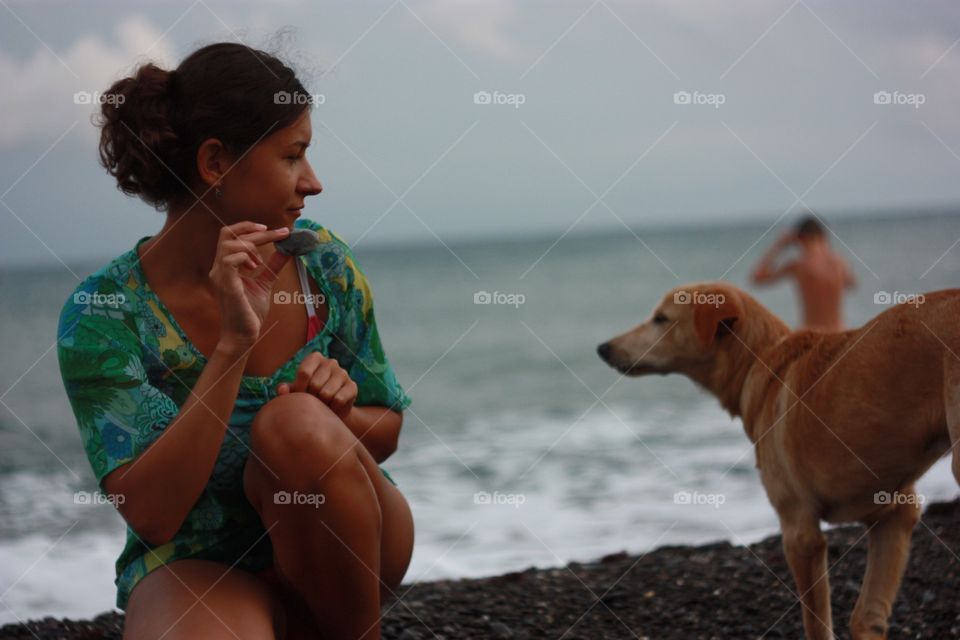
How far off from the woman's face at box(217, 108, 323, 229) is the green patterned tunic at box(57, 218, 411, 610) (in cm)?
27

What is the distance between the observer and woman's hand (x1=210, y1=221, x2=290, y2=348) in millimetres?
2176

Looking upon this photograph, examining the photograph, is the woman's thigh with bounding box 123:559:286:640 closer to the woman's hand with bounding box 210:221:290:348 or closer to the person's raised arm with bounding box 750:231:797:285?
the woman's hand with bounding box 210:221:290:348

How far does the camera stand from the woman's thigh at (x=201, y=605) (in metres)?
2.22

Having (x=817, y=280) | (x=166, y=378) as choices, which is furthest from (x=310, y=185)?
(x=817, y=280)

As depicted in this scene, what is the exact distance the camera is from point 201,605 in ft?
7.46

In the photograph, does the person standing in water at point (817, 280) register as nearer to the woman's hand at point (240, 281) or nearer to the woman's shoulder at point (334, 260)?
the woman's shoulder at point (334, 260)

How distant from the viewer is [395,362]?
57.0ft

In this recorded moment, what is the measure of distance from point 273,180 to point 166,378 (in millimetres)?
549

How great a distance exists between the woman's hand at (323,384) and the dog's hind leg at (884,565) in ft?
6.80

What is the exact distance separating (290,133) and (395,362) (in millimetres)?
15041

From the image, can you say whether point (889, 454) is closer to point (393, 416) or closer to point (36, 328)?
point (393, 416)

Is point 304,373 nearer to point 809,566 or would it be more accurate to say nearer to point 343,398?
point 343,398

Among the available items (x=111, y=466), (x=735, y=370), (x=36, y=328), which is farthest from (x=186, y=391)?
(x=36, y=328)

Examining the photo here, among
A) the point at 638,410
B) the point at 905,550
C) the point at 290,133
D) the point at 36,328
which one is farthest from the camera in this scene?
the point at 36,328
